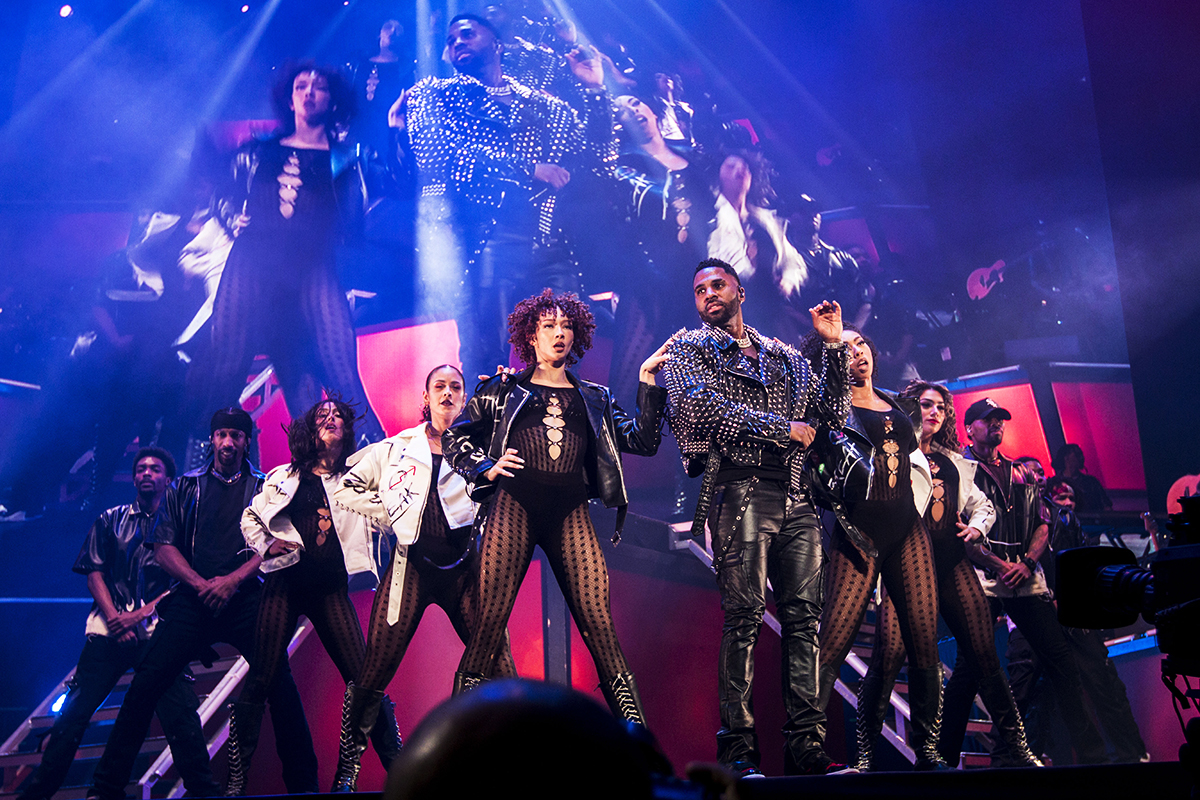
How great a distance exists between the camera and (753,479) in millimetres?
3969

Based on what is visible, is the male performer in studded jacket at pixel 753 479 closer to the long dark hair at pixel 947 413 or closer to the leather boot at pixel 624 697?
the leather boot at pixel 624 697

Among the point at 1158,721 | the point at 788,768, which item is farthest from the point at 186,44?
the point at 1158,721

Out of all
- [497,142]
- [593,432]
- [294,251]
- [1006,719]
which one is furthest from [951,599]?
Answer: [294,251]

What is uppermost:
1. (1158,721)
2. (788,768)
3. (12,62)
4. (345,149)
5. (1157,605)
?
(12,62)

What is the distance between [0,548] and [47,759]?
1.46 m

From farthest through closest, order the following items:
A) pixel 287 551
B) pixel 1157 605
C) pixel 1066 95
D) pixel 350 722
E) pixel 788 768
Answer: pixel 1066 95
pixel 287 551
pixel 350 722
pixel 788 768
pixel 1157 605

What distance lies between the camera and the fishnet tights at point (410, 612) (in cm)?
471

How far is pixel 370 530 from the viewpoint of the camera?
16.9 ft

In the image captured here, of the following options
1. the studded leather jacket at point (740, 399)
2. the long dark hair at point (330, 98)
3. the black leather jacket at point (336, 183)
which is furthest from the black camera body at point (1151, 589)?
the long dark hair at point (330, 98)

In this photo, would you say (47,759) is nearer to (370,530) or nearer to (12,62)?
(370,530)

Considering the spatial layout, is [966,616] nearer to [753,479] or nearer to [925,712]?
[925,712]

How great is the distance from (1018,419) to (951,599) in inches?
63.6

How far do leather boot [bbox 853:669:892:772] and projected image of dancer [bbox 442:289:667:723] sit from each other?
1.50 metres

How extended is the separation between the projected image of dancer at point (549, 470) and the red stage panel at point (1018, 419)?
2837 millimetres
